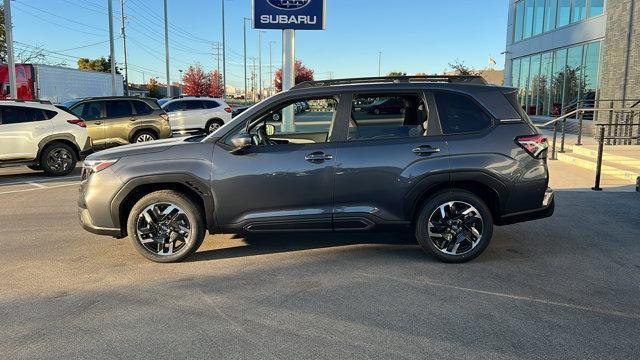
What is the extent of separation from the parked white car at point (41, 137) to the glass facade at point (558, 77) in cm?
1674

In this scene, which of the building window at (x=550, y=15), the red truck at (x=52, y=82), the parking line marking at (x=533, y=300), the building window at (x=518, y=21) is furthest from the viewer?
the building window at (x=518, y=21)

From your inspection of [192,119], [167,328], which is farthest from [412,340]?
[192,119]

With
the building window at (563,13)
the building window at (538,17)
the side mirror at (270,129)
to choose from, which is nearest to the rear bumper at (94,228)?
the side mirror at (270,129)

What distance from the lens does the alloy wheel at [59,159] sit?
11602 mm

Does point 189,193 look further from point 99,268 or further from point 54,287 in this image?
point 54,287

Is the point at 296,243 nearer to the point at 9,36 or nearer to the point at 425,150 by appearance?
the point at 425,150


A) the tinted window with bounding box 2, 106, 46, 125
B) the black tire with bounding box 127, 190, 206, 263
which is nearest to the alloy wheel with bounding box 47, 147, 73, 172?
the tinted window with bounding box 2, 106, 46, 125

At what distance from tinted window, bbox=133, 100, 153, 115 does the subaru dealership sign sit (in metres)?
4.46

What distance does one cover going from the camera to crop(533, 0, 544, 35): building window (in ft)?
85.0

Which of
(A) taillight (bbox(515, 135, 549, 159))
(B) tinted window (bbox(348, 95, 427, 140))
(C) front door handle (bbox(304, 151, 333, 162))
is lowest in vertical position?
(C) front door handle (bbox(304, 151, 333, 162))

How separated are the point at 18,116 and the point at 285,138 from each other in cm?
843

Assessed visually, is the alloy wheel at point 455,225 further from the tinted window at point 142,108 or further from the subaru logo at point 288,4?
the subaru logo at point 288,4

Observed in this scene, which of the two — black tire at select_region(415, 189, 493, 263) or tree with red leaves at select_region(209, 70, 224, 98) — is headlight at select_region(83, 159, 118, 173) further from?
tree with red leaves at select_region(209, 70, 224, 98)

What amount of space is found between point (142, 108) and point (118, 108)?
0.67 meters
